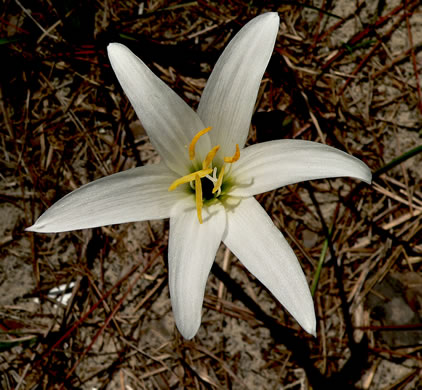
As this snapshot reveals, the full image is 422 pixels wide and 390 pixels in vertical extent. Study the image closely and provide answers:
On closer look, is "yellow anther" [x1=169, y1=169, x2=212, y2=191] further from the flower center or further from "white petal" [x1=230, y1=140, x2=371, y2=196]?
"white petal" [x1=230, y1=140, x2=371, y2=196]

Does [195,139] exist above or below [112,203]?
above

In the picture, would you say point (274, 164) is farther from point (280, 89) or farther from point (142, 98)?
point (280, 89)

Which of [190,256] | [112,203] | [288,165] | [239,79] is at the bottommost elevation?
[190,256]

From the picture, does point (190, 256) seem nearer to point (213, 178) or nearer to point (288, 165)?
point (213, 178)

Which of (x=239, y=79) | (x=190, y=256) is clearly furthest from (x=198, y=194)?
(x=239, y=79)

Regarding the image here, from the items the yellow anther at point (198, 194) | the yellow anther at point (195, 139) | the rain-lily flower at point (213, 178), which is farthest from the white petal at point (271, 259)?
the yellow anther at point (195, 139)

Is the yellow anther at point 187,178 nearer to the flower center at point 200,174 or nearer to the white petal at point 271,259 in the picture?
the flower center at point 200,174
